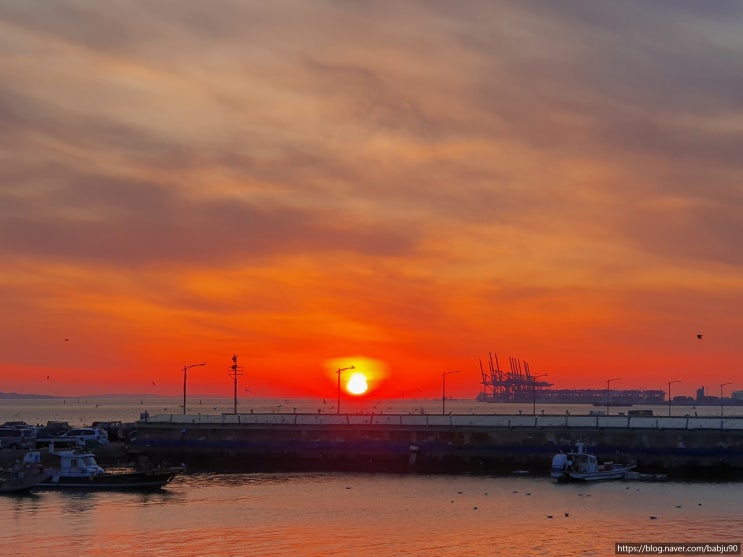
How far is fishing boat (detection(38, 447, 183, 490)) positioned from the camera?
98.8 meters

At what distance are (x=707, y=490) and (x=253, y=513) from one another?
45.6 m

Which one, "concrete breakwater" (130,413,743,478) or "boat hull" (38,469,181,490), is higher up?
"concrete breakwater" (130,413,743,478)

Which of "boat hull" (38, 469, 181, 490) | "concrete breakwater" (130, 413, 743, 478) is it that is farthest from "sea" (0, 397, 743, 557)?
"concrete breakwater" (130, 413, 743, 478)

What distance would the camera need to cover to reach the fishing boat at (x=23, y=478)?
97500 millimetres

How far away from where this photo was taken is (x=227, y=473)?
377 feet

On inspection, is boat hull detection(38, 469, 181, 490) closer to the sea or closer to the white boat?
the sea

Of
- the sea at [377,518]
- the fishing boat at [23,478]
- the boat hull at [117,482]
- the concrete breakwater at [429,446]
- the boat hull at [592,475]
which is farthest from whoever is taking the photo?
the concrete breakwater at [429,446]

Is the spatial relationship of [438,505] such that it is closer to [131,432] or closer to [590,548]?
[590,548]

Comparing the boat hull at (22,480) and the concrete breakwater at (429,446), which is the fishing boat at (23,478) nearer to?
the boat hull at (22,480)

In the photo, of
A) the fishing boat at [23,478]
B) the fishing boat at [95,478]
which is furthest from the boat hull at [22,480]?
the fishing boat at [95,478]

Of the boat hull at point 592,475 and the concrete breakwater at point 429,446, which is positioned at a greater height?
the concrete breakwater at point 429,446

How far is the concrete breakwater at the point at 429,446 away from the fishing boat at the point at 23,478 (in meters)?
24.1

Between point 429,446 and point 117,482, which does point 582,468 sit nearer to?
point 429,446

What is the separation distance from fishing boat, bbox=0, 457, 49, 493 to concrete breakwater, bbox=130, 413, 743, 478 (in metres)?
24.1
